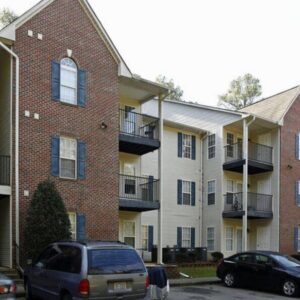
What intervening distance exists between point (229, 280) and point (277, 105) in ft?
53.4

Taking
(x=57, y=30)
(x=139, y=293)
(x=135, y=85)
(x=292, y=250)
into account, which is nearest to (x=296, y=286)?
(x=139, y=293)

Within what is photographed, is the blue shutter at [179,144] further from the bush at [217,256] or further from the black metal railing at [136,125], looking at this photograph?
the bush at [217,256]

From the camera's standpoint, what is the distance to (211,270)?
2445 cm

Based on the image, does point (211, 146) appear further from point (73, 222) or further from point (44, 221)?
point (44, 221)

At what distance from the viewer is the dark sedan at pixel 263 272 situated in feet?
56.5

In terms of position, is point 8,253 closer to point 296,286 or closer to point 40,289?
point 40,289

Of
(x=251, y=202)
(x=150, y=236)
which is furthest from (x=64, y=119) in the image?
(x=251, y=202)

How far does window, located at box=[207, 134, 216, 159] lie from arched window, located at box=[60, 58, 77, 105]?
41.2ft

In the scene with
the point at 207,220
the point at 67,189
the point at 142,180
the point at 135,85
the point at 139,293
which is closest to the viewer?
the point at 139,293

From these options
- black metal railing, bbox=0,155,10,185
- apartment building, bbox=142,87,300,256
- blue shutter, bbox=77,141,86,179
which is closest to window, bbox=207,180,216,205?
apartment building, bbox=142,87,300,256

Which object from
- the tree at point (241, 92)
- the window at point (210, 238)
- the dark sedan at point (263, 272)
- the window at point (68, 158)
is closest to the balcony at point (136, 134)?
the window at point (68, 158)

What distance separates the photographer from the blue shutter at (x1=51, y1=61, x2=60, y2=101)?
780 inches

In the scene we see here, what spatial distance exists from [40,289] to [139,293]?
2.54 metres

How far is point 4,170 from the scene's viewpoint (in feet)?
60.7
